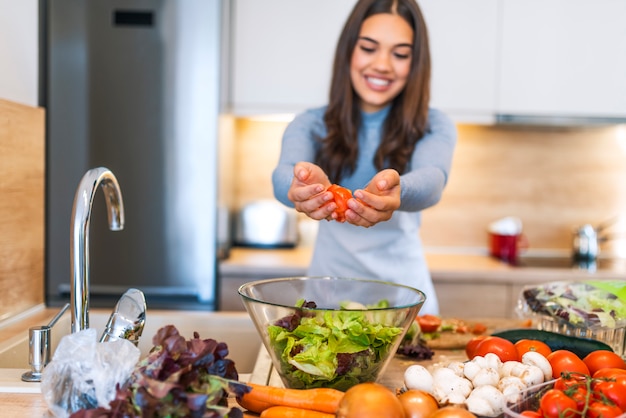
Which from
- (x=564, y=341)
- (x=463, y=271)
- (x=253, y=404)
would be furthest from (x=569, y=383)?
(x=463, y=271)

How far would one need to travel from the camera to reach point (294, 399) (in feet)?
3.15

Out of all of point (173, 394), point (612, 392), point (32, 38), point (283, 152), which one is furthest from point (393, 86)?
point (173, 394)

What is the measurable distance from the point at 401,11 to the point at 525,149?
4.70 feet

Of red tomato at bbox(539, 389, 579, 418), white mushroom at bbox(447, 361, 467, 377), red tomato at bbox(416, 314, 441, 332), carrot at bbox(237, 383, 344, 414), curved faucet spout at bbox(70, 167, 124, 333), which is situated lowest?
red tomato at bbox(416, 314, 441, 332)

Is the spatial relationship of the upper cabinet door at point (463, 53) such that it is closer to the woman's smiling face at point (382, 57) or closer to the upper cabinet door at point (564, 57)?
the upper cabinet door at point (564, 57)

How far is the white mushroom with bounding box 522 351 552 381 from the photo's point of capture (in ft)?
3.36

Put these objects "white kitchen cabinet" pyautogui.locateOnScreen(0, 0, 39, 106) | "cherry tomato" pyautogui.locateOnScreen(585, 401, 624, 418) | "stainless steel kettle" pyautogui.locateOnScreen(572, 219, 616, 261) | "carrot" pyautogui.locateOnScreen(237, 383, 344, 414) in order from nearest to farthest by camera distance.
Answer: "cherry tomato" pyautogui.locateOnScreen(585, 401, 624, 418)
"carrot" pyautogui.locateOnScreen(237, 383, 344, 414)
"white kitchen cabinet" pyautogui.locateOnScreen(0, 0, 39, 106)
"stainless steel kettle" pyautogui.locateOnScreen(572, 219, 616, 261)

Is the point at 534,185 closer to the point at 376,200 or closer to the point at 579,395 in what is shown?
the point at 376,200

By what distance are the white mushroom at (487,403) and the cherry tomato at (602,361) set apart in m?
0.25

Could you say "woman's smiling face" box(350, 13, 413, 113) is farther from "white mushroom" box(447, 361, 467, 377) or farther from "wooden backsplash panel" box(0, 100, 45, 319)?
"white mushroom" box(447, 361, 467, 377)

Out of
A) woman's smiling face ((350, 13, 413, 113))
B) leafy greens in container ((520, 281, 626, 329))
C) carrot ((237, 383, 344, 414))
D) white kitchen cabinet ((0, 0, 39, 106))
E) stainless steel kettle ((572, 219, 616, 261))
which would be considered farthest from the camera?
stainless steel kettle ((572, 219, 616, 261))

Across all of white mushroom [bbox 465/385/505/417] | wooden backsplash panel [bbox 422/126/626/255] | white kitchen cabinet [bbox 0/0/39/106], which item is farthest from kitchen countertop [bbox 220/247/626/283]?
white mushroom [bbox 465/385/505/417]

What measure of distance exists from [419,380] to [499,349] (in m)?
0.21

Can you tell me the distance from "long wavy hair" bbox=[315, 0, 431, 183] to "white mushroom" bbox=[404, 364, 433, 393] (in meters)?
0.91
